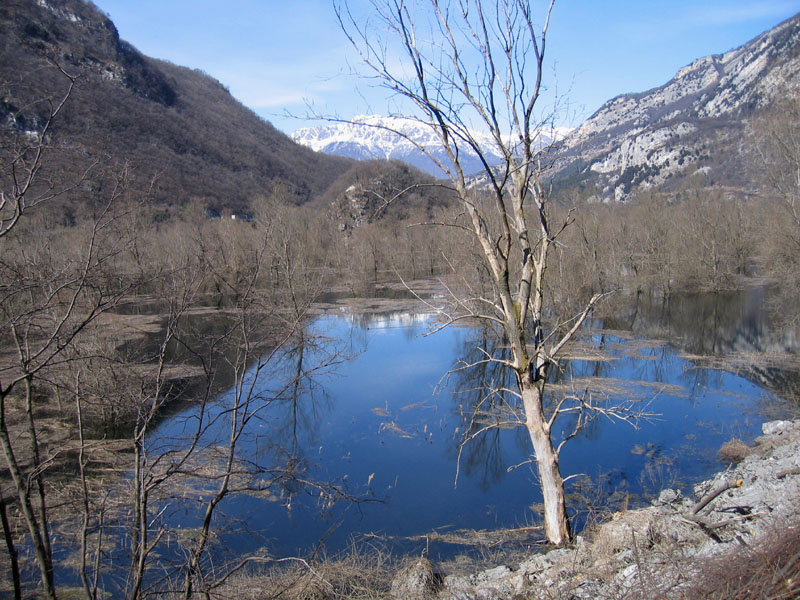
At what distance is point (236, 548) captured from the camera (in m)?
7.85

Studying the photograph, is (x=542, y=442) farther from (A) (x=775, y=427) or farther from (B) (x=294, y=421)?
(B) (x=294, y=421)

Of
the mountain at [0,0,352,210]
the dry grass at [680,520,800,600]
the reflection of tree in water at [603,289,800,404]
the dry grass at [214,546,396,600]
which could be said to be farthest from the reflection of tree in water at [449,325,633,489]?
the mountain at [0,0,352,210]

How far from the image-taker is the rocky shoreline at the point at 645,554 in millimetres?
3580

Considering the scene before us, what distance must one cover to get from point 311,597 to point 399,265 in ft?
143

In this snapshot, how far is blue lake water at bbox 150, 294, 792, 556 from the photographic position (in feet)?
27.5

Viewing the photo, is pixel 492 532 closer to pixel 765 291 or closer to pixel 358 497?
pixel 358 497

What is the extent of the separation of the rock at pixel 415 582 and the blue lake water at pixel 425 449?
1.17 metres

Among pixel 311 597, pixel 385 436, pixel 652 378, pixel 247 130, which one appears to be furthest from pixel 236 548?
pixel 247 130

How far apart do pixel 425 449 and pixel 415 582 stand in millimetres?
5134

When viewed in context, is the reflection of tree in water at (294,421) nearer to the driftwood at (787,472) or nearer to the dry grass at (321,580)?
the dry grass at (321,580)

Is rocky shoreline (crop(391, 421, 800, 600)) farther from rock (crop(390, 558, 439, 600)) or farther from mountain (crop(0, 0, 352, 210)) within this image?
mountain (crop(0, 0, 352, 210))

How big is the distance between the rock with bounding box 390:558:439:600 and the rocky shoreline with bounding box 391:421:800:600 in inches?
0.5

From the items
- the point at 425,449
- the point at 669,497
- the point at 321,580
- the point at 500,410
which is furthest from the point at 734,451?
the point at 321,580

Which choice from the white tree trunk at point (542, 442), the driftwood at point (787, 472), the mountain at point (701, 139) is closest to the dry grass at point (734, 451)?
the driftwood at point (787, 472)
